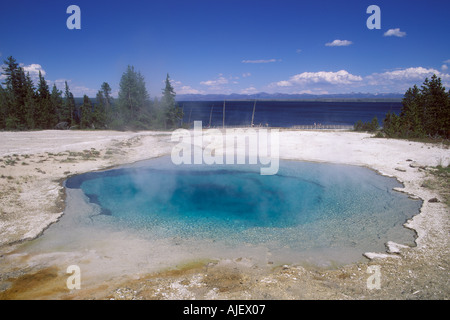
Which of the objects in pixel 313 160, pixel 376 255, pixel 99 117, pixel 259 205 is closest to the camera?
pixel 376 255

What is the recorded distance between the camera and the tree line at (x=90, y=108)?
33219 millimetres

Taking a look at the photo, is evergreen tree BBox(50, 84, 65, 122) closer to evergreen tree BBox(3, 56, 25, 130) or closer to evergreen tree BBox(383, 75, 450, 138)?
evergreen tree BBox(3, 56, 25, 130)

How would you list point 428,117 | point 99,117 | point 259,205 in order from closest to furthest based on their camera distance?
point 259,205 → point 428,117 → point 99,117

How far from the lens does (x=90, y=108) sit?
41469mm

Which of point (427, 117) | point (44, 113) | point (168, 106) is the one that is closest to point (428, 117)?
point (427, 117)

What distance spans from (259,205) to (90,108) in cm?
3859

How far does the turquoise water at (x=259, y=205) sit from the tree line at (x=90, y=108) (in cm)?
1987

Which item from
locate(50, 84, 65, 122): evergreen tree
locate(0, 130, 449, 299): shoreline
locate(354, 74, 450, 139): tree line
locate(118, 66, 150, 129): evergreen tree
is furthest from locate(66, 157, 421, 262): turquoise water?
locate(50, 84, 65, 122): evergreen tree

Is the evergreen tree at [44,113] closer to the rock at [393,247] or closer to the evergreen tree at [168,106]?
the evergreen tree at [168,106]

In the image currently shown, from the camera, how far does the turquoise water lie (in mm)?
9297

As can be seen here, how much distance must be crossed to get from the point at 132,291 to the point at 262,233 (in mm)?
5040

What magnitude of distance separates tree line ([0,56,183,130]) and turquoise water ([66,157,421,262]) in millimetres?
19872

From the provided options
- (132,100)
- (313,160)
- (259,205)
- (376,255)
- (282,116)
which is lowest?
(376,255)

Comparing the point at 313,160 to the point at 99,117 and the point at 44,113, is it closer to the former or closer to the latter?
the point at 99,117
